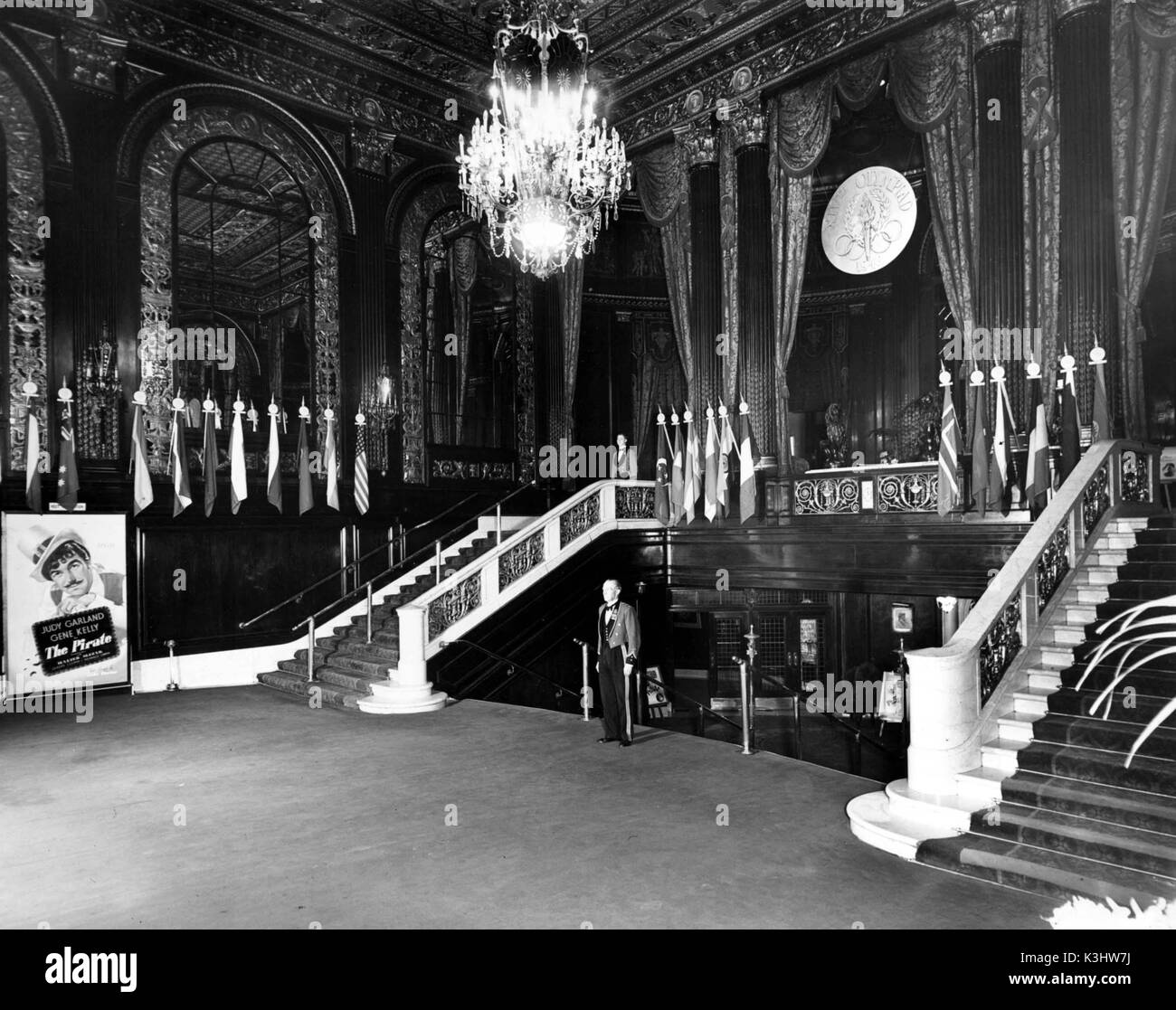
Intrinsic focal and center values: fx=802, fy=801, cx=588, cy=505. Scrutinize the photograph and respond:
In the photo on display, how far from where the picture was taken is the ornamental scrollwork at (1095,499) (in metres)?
7.19

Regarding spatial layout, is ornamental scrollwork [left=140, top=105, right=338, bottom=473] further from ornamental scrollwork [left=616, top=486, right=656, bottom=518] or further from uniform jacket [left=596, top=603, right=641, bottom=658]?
uniform jacket [left=596, top=603, right=641, bottom=658]

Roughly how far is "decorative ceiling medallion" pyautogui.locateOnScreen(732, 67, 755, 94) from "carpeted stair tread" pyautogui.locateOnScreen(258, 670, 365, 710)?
34.4 ft

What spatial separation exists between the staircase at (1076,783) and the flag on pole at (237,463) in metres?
9.27

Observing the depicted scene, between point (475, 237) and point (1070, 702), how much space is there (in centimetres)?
1221

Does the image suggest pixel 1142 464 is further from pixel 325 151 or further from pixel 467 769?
pixel 325 151

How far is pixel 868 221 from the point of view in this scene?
50.3ft

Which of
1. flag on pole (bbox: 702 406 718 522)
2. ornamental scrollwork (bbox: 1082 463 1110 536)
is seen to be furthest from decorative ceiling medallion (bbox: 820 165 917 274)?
ornamental scrollwork (bbox: 1082 463 1110 536)

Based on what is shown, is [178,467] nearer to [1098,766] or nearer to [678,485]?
[678,485]

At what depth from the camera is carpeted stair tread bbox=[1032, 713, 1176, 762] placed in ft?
16.2

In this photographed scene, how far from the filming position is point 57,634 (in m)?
9.69

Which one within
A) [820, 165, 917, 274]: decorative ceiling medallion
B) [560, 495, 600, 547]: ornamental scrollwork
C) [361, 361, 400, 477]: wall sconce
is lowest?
[560, 495, 600, 547]: ornamental scrollwork

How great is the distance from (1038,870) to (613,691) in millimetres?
3874

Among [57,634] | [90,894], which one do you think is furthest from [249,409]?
[90,894]

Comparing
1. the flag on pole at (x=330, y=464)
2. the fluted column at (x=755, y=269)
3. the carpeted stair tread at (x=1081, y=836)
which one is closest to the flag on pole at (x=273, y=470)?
the flag on pole at (x=330, y=464)
